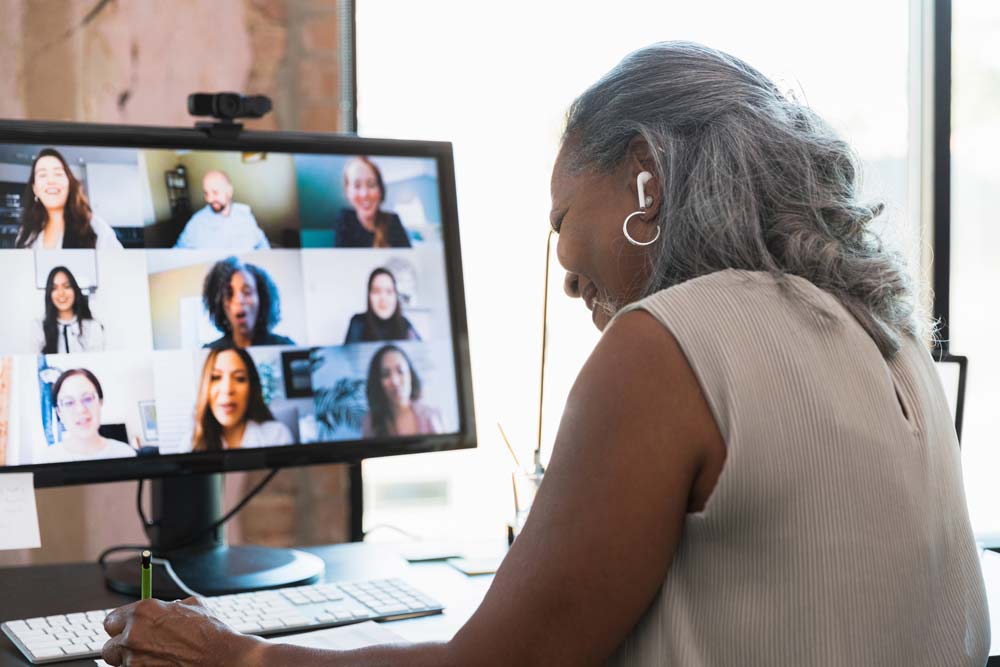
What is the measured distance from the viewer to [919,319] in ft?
3.59

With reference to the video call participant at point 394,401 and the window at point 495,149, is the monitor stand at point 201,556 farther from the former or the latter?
the window at point 495,149

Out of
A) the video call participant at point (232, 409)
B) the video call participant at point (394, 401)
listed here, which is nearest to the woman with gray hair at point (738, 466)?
the video call participant at point (232, 409)

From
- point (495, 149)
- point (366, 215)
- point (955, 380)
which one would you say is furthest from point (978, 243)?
point (366, 215)

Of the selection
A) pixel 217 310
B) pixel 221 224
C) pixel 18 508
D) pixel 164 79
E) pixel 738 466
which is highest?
pixel 164 79

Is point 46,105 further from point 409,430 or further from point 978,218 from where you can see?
point 978,218

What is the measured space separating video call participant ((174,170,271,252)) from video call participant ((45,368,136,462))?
21 cm

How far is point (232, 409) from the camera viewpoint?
1428mm

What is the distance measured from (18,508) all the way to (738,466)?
0.90 metres

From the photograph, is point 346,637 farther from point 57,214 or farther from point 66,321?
point 57,214

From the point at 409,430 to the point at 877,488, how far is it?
0.77 metres

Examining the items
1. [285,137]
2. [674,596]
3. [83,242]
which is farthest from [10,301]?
[674,596]

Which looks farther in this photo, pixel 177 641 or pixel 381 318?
pixel 381 318

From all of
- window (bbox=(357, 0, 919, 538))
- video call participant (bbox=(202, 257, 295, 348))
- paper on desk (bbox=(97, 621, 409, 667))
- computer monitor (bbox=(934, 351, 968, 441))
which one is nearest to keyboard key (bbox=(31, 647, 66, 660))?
paper on desk (bbox=(97, 621, 409, 667))

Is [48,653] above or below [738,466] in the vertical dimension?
below
